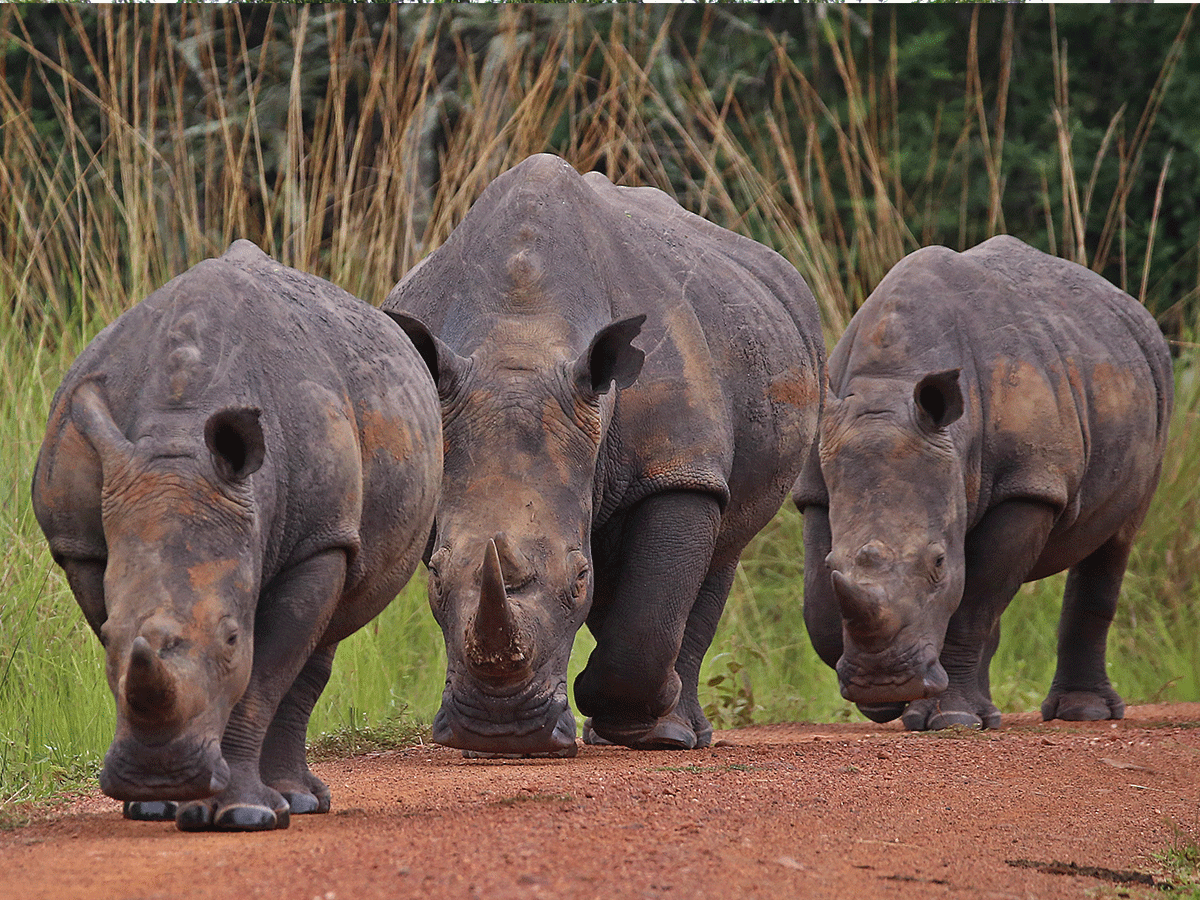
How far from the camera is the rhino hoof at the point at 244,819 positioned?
461 centimetres

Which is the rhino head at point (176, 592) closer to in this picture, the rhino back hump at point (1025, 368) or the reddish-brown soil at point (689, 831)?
the reddish-brown soil at point (689, 831)

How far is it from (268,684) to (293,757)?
1.65 ft

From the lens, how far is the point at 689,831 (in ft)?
15.4

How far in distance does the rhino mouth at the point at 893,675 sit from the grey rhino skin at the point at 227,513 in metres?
2.68

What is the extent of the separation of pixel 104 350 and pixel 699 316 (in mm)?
2925

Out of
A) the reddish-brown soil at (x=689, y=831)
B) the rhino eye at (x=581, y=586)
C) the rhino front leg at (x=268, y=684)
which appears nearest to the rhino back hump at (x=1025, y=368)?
the reddish-brown soil at (x=689, y=831)

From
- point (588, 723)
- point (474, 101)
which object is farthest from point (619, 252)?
point (474, 101)

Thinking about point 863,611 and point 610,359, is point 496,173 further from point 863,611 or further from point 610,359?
point 610,359

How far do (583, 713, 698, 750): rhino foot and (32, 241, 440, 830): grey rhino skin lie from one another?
1.95m

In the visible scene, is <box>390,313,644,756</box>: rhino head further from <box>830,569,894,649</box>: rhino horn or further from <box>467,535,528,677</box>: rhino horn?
<box>830,569,894,649</box>: rhino horn

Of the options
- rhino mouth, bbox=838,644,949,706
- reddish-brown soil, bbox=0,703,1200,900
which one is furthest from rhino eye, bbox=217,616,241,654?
rhino mouth, bbox=838,644,949,706

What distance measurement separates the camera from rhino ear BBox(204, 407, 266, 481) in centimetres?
441

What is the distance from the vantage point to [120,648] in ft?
14.0

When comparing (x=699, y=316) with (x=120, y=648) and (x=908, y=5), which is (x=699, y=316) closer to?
(x=120, y=648)
